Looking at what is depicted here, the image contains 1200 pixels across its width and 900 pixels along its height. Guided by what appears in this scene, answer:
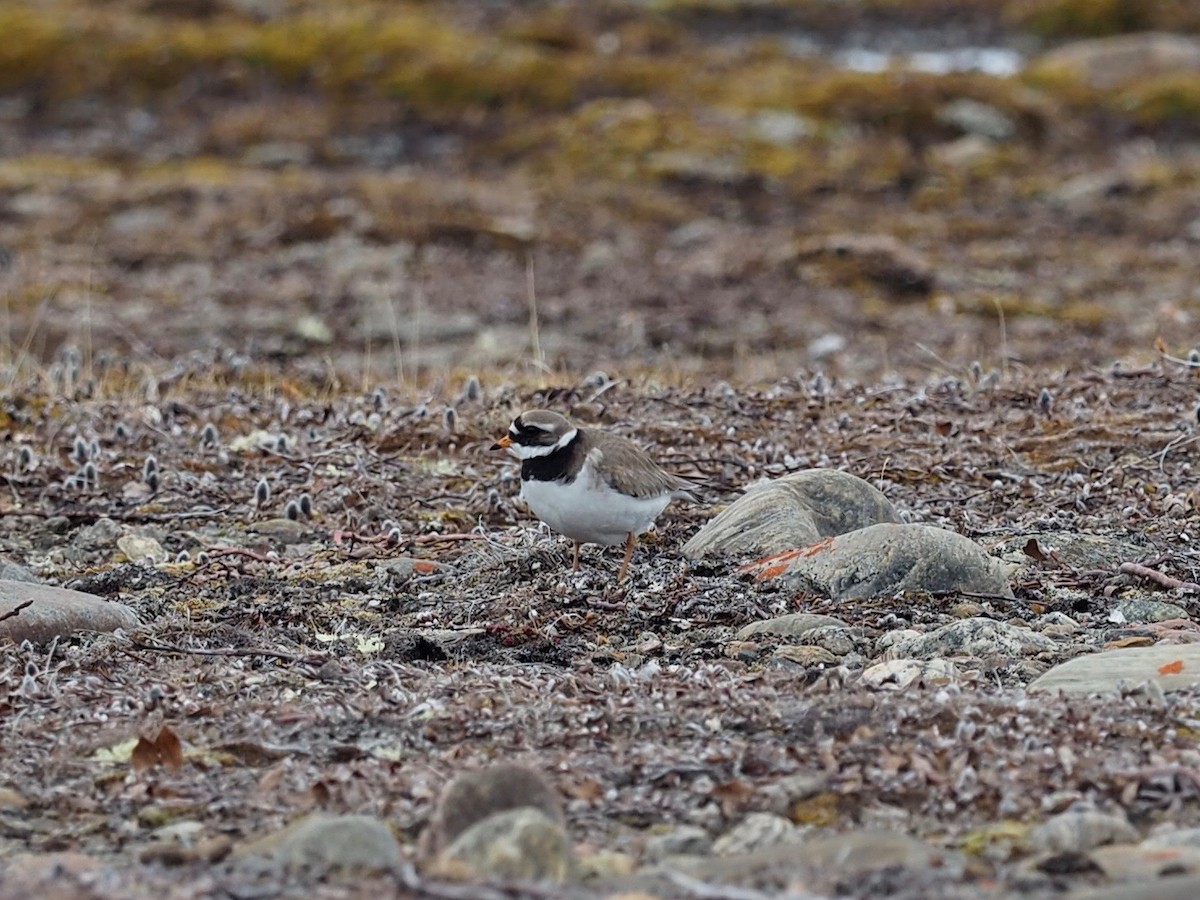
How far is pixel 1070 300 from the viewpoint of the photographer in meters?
18.1

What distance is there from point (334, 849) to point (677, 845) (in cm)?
96

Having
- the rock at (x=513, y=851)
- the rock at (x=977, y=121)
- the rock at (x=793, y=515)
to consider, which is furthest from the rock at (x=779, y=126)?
the rock at (x=513, y=851)

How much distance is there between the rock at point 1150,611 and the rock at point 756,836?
266 cm

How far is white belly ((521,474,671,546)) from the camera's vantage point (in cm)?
728

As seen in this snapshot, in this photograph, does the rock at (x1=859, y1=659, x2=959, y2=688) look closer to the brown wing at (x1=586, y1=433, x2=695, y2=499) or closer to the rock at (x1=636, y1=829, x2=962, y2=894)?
the rock at (x1=636, y1=829, x2=962, y2=894)

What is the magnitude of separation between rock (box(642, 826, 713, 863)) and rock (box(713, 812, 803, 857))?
0.04 meters

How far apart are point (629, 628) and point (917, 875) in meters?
2.73

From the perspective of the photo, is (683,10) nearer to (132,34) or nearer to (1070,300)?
(132,34)

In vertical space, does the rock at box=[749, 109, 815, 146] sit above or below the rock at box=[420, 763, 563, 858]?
above

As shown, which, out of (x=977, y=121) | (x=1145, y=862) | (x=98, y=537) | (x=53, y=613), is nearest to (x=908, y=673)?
(x=1145, y=862)

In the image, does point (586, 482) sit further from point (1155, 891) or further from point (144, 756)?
point (1155, 891)

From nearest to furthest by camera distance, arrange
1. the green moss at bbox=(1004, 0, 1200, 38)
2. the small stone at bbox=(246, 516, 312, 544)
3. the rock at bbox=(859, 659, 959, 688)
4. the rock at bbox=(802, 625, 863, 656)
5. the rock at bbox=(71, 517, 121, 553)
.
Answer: the rock at bbox=(859, 659, 959, 688) < the rock at bbox=(802, 625, 863, 656) < the rock at bbox=(71, 517, 121, 553) < the small stone at bbox=(246, 516, 312, 544) < the green moss at bbox=(1004, 0, 1200, 38)

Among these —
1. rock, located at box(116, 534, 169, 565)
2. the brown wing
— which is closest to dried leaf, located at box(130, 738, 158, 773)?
the brown wing

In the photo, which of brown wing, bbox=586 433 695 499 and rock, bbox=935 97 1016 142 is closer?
brown wing, bbox=586 433 695 499
